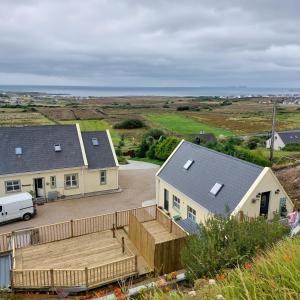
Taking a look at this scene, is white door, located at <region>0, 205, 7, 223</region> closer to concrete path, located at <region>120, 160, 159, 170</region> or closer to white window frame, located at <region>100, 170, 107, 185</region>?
white window frame, located at <region>100, 170, 107, 185</region>

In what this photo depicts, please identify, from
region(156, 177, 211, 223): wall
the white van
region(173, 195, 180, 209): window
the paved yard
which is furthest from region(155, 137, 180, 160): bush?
the white van

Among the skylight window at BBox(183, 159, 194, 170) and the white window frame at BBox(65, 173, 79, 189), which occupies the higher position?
the skylight window at BBox(183, 159, 194, 170)

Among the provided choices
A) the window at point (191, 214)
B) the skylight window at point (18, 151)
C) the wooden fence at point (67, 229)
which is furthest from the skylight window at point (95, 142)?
the window at point (191, 214)

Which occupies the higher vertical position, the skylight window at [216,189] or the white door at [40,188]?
the skylight window at [216,189]

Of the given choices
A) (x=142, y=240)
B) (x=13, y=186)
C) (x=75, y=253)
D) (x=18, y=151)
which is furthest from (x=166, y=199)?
(x=18, y=151)

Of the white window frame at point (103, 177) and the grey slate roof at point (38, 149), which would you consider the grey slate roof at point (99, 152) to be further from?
the grey slate roof at point (38, 149)

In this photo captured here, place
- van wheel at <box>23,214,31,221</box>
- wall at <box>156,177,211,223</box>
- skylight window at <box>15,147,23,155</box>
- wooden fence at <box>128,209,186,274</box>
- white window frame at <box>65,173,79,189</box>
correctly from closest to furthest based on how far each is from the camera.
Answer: wooden fence at <box>128,209,186,274</box>, wall at <box>156,177,211,223</box>, van wheel at <box>23,214,31,221</box>, skylight window at <box>15,147,23,155</box>, white window frame at <box>65,173,79,189</box>

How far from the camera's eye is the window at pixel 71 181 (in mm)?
27562

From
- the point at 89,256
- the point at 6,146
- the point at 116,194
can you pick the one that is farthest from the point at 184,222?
the point at 6,146

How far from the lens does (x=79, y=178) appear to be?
1096 inches

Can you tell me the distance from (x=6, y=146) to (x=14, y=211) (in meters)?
7.34

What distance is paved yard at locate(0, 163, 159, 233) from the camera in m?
22.8

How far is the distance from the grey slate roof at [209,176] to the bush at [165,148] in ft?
54.7

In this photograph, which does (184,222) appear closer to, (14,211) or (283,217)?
(283,217)
